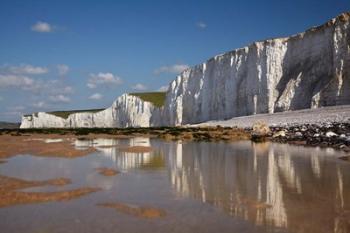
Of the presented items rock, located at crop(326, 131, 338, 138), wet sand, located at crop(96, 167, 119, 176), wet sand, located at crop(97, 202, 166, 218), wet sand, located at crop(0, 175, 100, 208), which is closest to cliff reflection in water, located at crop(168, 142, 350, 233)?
wet sand, located at crop(97, 202, 166, 218)

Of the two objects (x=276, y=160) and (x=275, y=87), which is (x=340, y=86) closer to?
(x=275, y=87)

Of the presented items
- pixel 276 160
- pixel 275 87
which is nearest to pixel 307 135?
pixel 276 160

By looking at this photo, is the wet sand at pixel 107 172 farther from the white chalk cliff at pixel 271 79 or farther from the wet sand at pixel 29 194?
the white chalk cliff at pixel 271 79

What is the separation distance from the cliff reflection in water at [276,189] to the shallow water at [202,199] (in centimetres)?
1

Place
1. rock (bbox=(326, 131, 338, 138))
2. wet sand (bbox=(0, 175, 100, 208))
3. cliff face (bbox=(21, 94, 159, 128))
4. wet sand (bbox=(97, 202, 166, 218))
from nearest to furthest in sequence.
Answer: wet sand (bbox=(97, 202, 166, 218)) → wet sand (bbox=(0, 175, 100, 208)) → rock (bbox=(326, 131, 338, 138)) → cliff face (bbox=(21, 94, 159, 128))

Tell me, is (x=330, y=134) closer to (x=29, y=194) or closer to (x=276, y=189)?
(x=276, y=189)

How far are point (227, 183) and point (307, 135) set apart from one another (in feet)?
46.7

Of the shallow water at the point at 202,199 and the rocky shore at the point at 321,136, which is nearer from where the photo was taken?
the shallow water at the point at 202,199

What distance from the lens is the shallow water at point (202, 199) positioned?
5094mm

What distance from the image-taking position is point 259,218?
5406mm

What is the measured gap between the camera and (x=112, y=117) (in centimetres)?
10569

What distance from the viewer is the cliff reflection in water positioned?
212 inches

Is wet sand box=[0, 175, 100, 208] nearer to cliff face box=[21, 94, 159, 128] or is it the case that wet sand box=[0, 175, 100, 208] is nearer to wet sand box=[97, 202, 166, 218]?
wet sand box=[97, 202, 166, 218]

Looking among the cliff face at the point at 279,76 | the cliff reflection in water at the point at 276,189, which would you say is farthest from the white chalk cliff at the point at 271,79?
the cliff reflection in water at the point at 276,189
